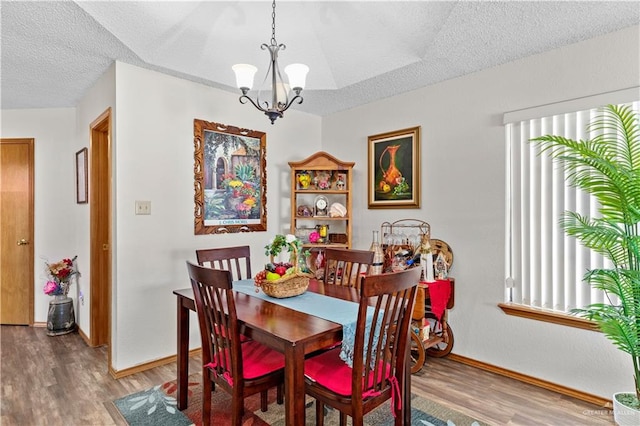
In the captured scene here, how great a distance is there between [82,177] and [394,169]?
3.21 meters

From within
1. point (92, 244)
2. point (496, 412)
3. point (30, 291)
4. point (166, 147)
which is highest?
point (166, 147)

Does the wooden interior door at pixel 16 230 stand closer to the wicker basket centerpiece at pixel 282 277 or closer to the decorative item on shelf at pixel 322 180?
the decorative item on shelf at pixel 322 180

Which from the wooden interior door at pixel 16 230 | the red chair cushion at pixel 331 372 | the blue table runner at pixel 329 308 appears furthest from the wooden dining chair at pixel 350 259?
the wooden interior door at pixel 16 230

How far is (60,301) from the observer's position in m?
3.59

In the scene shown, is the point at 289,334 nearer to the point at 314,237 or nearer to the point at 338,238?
the point at 314,237

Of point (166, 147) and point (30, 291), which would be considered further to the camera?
point (30, 291)

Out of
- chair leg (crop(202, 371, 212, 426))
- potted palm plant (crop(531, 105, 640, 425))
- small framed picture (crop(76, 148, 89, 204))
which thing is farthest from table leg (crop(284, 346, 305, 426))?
small framed picture (crop(76, 148, 89, 204))

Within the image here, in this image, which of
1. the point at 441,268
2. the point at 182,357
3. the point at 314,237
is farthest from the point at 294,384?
the point at 314,237

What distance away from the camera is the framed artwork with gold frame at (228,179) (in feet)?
10.3

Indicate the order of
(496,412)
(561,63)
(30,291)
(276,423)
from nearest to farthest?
(276,423)
(496,412)
(561,63)
(30,291)

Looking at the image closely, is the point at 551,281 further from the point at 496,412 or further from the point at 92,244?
the point at 92,244

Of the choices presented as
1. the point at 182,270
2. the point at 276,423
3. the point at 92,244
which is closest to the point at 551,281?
the point at 276,423

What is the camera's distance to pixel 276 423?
81.1 inches

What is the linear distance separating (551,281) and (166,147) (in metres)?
3.19
